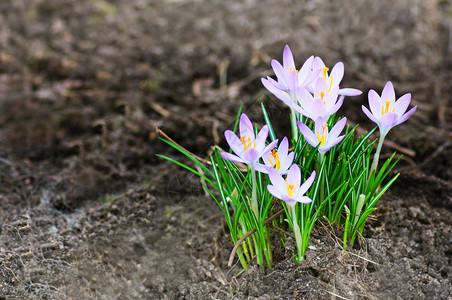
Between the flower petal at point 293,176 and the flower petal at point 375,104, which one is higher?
the flower petal at point 375,104

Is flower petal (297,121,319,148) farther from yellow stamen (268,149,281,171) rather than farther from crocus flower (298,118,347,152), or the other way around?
yellow stamen (268,149,281,171)

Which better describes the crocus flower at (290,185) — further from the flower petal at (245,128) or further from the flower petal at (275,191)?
the flower petal at (245,128)

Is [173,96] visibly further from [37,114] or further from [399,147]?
[399,147]

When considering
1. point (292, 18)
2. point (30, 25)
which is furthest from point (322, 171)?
point (30, 25)

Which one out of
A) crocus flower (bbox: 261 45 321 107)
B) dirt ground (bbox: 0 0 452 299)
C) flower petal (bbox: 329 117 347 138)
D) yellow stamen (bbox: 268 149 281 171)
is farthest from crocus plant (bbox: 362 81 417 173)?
dirt ground (bbox: 0 0 452 299)

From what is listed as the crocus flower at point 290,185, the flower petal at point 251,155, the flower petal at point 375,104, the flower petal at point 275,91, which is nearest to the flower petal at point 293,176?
the crocus flower at point 290,185

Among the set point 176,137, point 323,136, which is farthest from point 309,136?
point 176,137
